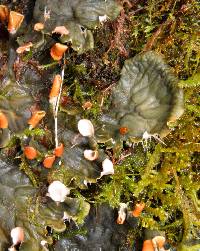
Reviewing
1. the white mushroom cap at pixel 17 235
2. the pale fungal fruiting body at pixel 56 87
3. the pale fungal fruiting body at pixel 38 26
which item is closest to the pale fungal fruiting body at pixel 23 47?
the pale fungal fruiting body at pixel 38 26

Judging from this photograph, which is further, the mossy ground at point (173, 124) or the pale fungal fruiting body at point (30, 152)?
the mossy ground at point (173, 124)

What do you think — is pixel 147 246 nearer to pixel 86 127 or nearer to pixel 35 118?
pixel 86 127

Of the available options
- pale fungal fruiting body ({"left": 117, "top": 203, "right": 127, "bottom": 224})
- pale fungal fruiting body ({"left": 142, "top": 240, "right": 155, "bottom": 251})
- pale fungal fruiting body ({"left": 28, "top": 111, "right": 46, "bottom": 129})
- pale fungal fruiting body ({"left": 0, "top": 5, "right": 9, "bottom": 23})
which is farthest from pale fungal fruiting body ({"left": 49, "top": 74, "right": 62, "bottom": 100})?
pale fungal fruiting body ({"left": 142, "top": 240, "right": 155, "bottom": 251})

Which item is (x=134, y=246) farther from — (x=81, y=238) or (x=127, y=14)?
(x=127, y=14)

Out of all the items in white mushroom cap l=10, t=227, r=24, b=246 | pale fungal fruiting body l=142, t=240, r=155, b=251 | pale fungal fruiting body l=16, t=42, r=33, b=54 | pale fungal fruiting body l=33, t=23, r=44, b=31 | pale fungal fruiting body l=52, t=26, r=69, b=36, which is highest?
pale fungal fruiting body l=52, t=26, r=69, b=36

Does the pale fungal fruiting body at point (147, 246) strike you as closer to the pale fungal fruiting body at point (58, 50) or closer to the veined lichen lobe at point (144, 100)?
the veined lichen lobe at point (144, 100)

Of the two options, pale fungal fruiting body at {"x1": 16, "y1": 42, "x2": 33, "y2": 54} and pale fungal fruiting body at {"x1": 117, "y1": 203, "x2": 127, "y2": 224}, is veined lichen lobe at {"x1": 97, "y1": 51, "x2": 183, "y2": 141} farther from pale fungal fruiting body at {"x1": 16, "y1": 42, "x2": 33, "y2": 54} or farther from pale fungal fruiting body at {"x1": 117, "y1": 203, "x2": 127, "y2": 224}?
pale fungal fruiting body at {"x1": 16, "y1": 42, "x2": 33, "y2": 54}

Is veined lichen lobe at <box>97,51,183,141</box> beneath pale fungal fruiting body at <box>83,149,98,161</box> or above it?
above
